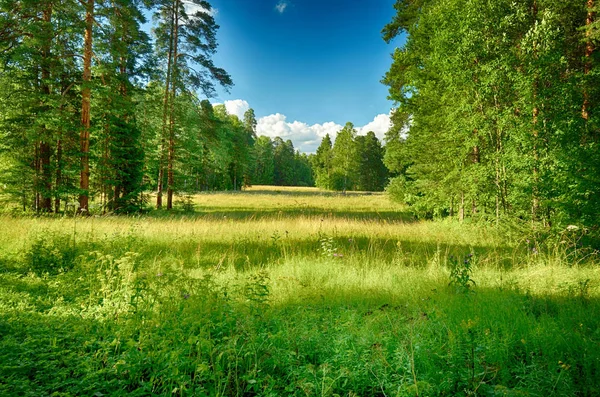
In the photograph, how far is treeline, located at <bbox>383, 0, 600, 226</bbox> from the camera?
6.93 meters

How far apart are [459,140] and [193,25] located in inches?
573

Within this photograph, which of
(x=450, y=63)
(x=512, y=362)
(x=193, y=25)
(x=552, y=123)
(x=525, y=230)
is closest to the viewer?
(x=512, y=362)

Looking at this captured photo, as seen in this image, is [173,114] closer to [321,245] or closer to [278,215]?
[278,215]

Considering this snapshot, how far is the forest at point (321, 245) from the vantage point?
2.41m

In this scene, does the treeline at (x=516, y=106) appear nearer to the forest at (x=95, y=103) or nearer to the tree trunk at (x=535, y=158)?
the tree trunk at (x=535, y=158)

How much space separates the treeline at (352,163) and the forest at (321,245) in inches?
1222

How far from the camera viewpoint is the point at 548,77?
24.8 ft

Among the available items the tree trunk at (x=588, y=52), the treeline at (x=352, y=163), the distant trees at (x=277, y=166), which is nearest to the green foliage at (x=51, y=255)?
the tree trunk at (x=588, y=52)

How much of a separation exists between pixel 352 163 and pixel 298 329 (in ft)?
150

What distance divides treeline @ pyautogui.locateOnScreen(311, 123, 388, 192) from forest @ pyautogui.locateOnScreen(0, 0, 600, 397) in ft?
102

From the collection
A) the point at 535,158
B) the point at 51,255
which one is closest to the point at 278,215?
the point at 51,255

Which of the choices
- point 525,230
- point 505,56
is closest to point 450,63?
point 505,56

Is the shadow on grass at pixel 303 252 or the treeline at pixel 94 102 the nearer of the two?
the shadow on grass at pixel 303 252

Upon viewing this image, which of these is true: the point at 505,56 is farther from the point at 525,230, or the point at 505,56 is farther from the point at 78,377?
the point at 78,377
